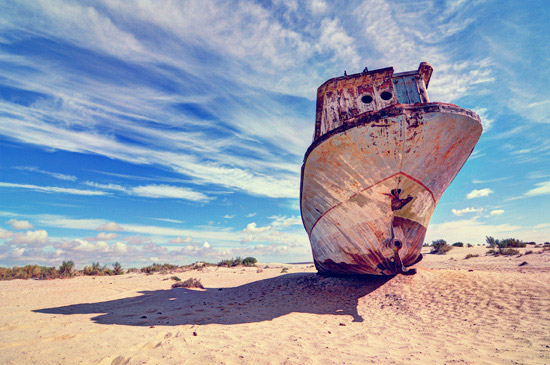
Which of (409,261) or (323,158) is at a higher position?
(323,158)

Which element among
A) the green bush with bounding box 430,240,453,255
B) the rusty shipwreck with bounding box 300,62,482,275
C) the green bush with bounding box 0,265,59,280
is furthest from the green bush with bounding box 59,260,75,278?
the green bush with bounding box 430,240,453,255

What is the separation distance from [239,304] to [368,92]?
7.13 m

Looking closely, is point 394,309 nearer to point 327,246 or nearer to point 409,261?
point 409,261

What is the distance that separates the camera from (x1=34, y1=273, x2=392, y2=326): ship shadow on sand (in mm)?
5141

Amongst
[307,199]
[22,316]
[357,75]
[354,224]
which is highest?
[357,75]

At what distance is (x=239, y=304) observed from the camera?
6.59 metres

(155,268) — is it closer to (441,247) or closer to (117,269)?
(117,269)

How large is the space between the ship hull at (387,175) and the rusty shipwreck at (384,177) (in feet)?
0.06

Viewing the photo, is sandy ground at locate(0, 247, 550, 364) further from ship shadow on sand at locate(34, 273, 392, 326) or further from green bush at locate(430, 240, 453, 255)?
green bush at locate(430, 240, 453, 255)

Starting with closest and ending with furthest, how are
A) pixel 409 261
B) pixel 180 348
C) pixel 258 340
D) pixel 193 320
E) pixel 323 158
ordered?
pixel 180 348, pixel 258 340, pixel 193 320, pixel 323 158, pixel 409 261

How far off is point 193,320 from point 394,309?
433 cm

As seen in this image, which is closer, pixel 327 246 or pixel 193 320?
pixel 193 320

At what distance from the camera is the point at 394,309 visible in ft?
17.9

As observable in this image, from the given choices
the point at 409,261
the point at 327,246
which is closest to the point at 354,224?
the point at 327,246
